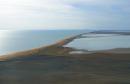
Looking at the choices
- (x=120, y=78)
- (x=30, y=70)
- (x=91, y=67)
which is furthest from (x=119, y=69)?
(x=30, y=70)

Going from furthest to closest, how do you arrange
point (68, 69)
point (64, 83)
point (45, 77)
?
point (68, 69) < point (45, 77) < point (64, 83)

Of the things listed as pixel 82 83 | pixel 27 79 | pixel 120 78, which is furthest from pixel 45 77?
pixel 120 78

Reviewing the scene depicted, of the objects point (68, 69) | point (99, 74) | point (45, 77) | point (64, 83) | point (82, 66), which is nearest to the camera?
point (64, 83)

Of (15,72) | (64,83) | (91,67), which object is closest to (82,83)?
(64,83)

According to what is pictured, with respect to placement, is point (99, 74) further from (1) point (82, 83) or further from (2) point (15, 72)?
(2) point (15, 72)

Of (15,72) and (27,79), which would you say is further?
(15,72)

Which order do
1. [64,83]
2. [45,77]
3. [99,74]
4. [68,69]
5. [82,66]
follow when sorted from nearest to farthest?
[64,83] → [45,77] → [99,74] → [68,69] → [82,66]

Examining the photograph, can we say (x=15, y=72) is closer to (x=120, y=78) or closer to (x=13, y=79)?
(x=13, y=79)

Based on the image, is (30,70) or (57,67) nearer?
(30,70)
